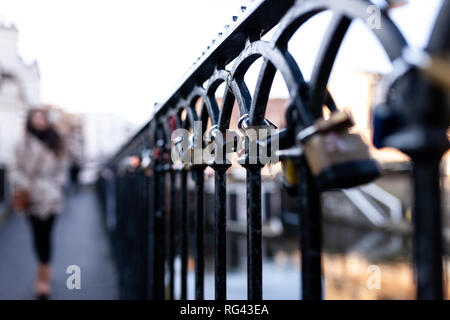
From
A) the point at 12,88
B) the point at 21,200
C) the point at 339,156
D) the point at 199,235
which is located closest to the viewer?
the point at 339,156

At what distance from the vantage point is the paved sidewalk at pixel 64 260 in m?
3.75

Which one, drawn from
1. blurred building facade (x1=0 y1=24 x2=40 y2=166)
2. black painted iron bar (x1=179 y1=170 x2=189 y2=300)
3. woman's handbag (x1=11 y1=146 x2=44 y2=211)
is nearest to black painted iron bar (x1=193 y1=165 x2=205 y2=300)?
black painted iron bar (x1=179 y1=170 x2=189 y2=300)

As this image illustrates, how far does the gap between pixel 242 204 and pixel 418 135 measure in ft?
53.0

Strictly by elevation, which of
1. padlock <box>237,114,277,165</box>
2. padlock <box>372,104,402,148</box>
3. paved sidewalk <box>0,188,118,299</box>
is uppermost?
padlock <box>237,114,277,165</box>

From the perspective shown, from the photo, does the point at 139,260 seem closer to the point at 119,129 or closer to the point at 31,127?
the point at 31,127

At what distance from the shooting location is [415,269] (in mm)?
632

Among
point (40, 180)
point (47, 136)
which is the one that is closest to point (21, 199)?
point (40, 180)

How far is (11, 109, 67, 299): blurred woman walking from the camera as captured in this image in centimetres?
386

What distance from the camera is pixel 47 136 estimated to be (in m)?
4.24

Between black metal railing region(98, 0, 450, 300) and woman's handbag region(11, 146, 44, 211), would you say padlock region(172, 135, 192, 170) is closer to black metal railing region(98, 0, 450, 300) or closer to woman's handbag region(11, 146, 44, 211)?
black metal railing region(98, 0, 450, 300)

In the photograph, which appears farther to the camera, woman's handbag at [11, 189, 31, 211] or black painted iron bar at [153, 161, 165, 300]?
woman's handbag at [11, 189, 31, 211]

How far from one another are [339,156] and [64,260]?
4916 mm

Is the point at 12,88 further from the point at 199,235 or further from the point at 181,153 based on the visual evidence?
the point at 199,235

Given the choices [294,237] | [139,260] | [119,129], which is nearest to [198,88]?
[139,260]
